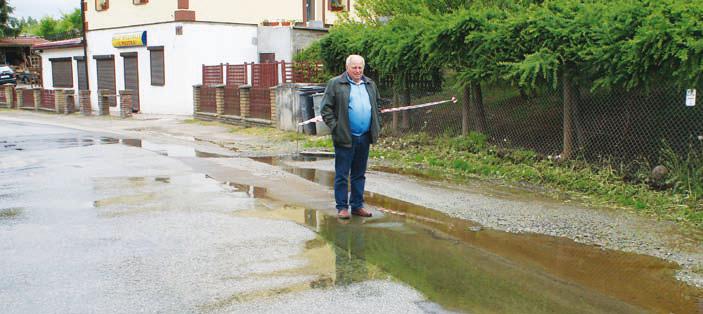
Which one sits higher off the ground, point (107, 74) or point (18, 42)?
point (18, 42)

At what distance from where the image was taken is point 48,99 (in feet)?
102

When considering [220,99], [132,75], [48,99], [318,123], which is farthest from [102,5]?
[318,123]

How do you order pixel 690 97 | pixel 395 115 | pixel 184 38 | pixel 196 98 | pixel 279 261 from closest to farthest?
pixel 279 261, pixel 690 97, pixel 395 115, pixel 196 98, pixel 184 38

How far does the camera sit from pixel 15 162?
1286cm

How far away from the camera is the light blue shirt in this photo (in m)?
7.63

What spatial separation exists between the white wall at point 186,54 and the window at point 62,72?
8021 mm

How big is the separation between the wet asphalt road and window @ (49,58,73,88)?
25.3 metres

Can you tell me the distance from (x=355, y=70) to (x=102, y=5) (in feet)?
83.8

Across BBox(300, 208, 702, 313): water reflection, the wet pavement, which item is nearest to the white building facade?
the wet pavement

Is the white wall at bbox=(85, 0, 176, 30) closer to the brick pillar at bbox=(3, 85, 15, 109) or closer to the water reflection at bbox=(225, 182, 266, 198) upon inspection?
the brick pillar at bbox=(3, 85, 15, 109)

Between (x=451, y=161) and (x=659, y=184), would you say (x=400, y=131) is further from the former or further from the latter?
(x=659, y=184)

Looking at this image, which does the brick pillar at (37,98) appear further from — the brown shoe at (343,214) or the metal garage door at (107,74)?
the brown shoe at (343,214)

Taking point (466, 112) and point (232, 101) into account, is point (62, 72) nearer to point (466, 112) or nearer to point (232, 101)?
point (232, 101)

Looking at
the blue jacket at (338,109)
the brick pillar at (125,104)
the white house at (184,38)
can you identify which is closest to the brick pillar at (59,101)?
the white house at (184,38)
